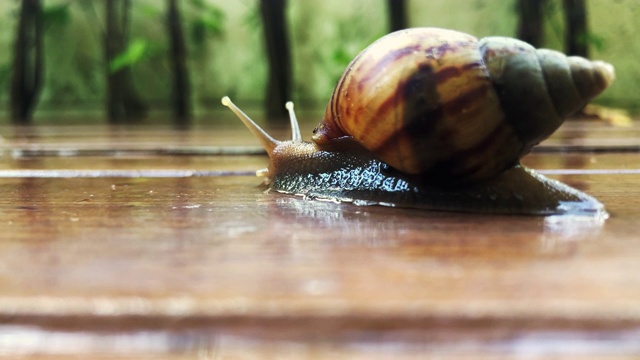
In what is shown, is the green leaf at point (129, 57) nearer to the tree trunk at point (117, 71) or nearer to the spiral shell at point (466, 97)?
the tree trunk at point (117, 71)

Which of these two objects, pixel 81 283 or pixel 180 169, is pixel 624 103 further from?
pixel 81 283

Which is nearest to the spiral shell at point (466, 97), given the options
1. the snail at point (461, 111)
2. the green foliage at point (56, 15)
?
the snail at point (461, 111)

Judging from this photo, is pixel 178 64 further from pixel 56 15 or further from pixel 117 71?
pixel 56 15

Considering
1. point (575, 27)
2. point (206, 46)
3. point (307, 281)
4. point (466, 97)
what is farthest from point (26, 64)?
point (307, 281)

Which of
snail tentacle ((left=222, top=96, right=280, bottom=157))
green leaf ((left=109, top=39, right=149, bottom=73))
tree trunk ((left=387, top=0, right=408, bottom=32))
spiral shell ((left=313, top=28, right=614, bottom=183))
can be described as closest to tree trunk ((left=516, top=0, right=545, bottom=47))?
tree trunk ((left=387, top=0, right=408, bottom=32))

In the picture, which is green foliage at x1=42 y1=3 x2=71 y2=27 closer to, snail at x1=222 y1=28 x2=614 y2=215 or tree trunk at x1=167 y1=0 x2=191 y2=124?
tree trunk at x1=167 y1=0 x2=191 y2=124
